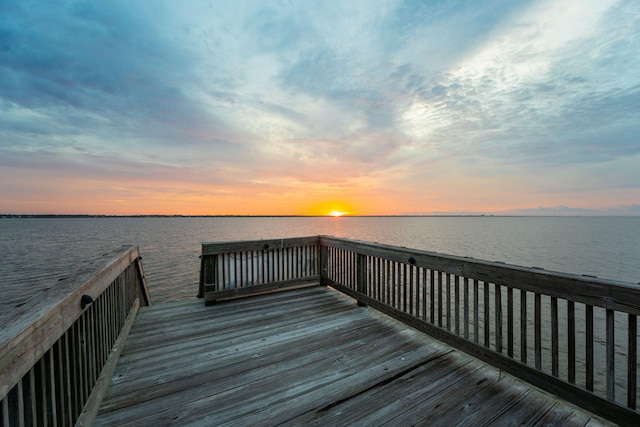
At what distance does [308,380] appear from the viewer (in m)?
2.26

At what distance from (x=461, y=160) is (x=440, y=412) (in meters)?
15.7

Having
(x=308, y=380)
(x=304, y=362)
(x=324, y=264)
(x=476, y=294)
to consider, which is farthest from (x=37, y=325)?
(x=324, y=264)

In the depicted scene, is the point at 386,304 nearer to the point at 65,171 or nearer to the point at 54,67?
the point at 54,67

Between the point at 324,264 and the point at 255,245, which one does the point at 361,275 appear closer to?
the point at 324,264

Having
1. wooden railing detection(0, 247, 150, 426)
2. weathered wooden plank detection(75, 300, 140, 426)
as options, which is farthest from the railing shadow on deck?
wooden railing detection(0, 247, 150, 426)

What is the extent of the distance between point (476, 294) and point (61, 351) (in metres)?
3.15

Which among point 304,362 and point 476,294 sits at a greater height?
point 476,294

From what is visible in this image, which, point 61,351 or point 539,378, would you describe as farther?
point 539,378

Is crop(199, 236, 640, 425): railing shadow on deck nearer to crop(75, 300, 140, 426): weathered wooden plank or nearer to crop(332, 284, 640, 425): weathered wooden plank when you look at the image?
crop(332, 284, 640, 425): weathered wooden plank

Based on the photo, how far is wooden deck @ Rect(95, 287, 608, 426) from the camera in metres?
1.84

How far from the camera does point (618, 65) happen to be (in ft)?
19.2

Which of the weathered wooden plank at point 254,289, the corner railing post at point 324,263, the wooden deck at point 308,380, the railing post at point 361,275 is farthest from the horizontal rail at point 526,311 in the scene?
the weathered wooden plank at point 254,289

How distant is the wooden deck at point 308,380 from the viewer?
6.04ft

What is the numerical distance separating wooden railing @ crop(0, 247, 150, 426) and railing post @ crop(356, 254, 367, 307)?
3.11m
